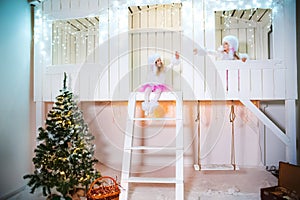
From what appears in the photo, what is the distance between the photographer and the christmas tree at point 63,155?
2119 mm

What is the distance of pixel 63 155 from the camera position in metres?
2.15

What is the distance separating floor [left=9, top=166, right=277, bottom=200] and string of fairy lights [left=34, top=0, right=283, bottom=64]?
5.15 feet

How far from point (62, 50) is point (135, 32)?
3.57 ft

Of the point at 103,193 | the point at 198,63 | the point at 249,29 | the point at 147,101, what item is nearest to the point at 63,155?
the point at 103,193

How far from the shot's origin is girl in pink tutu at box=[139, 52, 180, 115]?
2809 millimetres

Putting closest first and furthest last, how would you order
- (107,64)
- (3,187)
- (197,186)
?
(3,187) → (197,186) → (107,64)

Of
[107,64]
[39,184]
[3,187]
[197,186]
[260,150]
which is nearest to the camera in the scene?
[39,184]

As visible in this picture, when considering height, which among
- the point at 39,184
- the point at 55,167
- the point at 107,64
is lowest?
the point at 39,184

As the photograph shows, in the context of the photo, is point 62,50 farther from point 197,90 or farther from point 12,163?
point 197,90

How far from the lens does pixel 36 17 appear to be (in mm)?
2992

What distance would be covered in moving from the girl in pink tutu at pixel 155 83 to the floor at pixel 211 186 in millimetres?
861

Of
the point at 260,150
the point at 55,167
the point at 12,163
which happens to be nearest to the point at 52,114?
the point at 55,167

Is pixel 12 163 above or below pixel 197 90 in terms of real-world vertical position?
below

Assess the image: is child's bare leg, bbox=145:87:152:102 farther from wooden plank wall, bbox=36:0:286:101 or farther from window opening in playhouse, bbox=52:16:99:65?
window opening in playhouse, bbox=52:16:99:65
